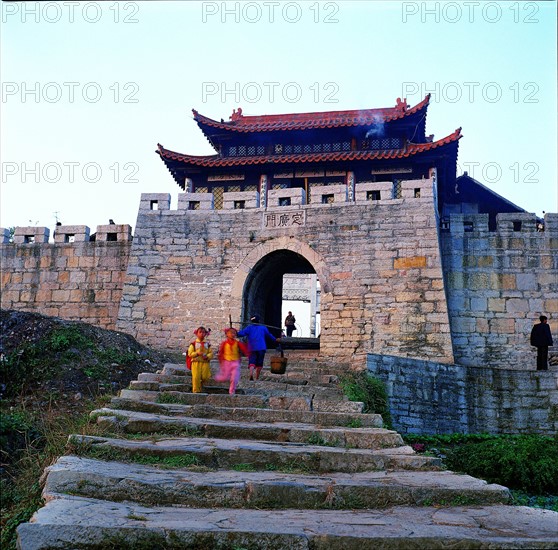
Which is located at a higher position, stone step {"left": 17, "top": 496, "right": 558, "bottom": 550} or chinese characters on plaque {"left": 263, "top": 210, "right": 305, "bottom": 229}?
chinese characters on plaque {"left": 263, "top": 210, "right": 305, "bottom": 229}

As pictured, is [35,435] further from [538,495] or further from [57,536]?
[538,495]

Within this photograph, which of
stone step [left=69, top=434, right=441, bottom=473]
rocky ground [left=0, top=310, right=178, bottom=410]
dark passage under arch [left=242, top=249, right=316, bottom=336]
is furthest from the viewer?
dark passage under arch [left=242, top=249, right=316, bottom=336]

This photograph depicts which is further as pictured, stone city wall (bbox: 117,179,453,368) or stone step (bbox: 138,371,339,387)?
stone city wall (bbox: 117,179,453,368)

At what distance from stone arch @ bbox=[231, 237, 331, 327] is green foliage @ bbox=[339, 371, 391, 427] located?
282 centimetres

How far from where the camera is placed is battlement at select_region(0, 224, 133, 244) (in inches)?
573

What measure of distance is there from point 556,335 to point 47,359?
891 cm

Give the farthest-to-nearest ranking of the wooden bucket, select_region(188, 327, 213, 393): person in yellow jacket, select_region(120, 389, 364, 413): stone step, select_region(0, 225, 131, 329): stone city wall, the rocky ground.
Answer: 1. select_region(0, 225, 131, 329): stone city wall
2. the wooden bucket
3. the rocky ground
4. select_region(188, 327, 213, 393): person in yellow jacket
5. select_region(120, 389, 364, 413): stone step

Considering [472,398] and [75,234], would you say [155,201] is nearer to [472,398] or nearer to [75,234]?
[75,234]

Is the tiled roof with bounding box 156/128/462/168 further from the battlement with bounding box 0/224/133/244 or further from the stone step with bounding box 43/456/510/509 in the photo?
the stone step with bounding box 43/456/510/509

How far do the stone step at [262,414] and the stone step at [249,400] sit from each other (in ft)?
1.41

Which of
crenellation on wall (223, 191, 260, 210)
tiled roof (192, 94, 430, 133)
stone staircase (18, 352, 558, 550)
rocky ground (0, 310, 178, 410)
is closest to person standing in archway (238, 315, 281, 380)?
rocky ground (0, 310, 178, 410)

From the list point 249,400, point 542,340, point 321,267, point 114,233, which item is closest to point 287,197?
point 321,267

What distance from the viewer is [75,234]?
1469cm

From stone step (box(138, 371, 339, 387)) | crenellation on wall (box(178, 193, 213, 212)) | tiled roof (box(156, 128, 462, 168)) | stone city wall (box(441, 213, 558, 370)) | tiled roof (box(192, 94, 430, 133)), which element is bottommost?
stone step (box(138, 371, 339, 387))
